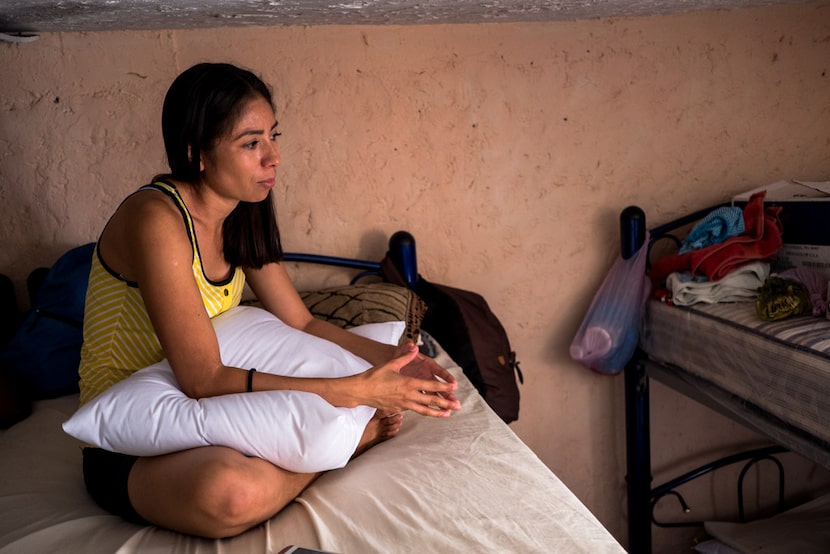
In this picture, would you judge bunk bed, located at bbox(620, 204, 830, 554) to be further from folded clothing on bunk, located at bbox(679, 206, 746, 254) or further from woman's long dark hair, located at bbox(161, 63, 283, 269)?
woman's long dark hair, located at bbox(161, 63, 283, 269)

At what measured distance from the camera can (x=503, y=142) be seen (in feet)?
7.75

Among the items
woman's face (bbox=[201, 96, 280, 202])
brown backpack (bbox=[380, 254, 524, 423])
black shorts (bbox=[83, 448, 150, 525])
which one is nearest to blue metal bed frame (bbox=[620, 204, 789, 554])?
brown backpack (bbox=[380, 254, 524, 423])

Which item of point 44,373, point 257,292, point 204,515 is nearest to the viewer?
point 204,515

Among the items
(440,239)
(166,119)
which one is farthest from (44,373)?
(440,239)

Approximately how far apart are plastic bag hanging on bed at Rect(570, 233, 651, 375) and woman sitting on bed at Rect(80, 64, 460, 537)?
3.29 ft

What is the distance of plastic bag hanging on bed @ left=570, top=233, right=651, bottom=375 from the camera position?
2.30 meters

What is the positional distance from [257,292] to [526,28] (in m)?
1.31

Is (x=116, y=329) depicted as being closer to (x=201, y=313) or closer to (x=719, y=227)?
(x=201, y=313)

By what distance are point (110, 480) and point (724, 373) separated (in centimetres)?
151

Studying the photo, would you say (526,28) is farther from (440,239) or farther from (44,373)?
(44,373)

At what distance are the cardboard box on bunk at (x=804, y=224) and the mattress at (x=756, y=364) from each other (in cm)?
29

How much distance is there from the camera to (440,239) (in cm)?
238

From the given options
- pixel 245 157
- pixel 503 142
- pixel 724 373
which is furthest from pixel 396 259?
pixel 724 373

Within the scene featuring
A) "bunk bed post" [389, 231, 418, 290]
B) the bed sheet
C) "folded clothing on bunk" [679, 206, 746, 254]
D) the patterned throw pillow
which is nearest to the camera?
the bed sheet
